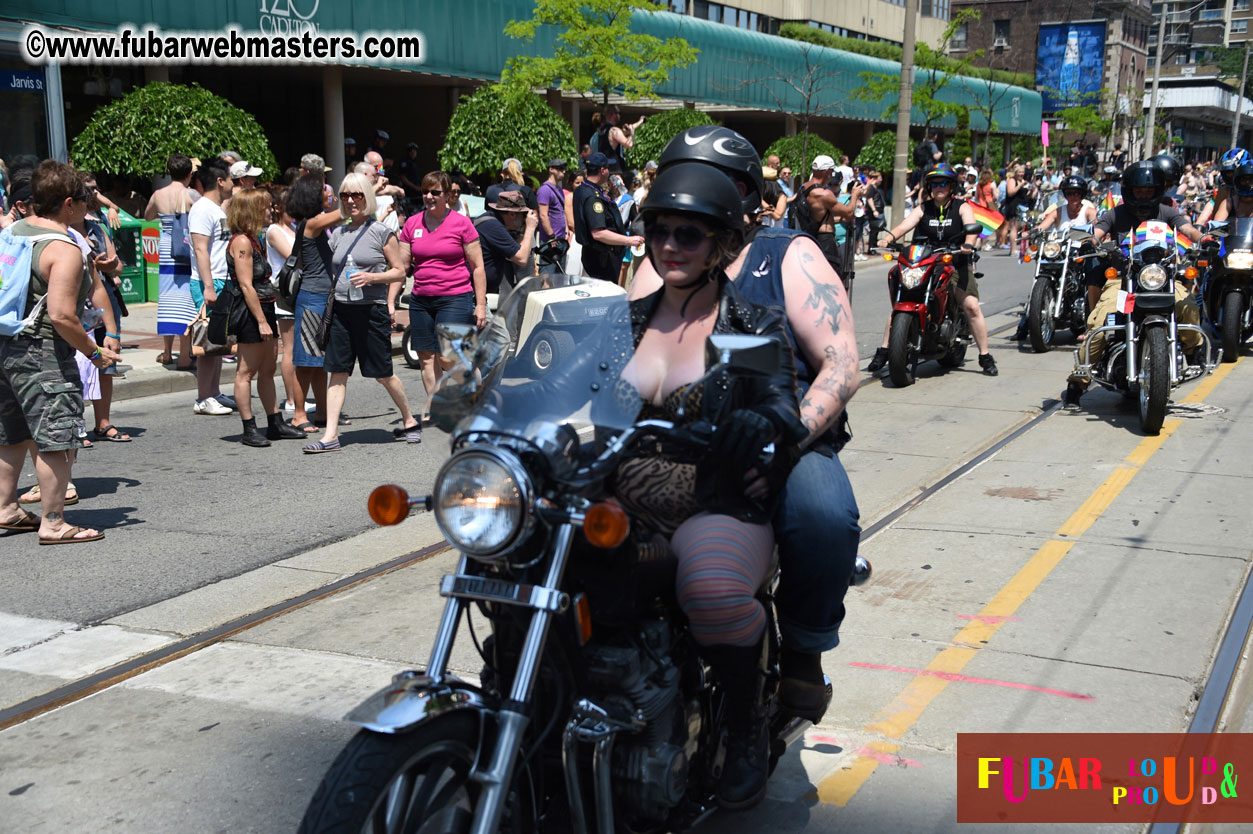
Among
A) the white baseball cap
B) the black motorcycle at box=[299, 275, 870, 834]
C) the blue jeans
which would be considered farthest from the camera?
the white baseball cap

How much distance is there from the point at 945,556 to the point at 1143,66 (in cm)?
→ 10295

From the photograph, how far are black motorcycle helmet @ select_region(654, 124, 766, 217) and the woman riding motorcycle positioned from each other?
8 centimetres

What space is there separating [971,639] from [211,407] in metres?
6.90

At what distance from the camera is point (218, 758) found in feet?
12.4

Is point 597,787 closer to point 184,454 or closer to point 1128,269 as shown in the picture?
point 184,454

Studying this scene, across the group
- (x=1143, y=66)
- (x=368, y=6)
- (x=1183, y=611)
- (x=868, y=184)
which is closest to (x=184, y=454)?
(x=1183, y=611)

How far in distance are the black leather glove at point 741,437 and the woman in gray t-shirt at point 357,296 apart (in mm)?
6072

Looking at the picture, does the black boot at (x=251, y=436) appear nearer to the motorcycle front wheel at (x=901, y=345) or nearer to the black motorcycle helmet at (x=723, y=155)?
the motorcycle front wheel at (x=901, y=345)

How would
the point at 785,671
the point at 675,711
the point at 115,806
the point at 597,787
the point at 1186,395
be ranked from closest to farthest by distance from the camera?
the point at 597,787, the point at 675,711, the point at 785,671, the point at 115,806, the point at 1186,395

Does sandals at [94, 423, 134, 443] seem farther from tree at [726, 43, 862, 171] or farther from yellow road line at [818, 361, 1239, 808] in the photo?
tree at [726, 43, 862, 171]

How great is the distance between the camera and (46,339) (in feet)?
19.8

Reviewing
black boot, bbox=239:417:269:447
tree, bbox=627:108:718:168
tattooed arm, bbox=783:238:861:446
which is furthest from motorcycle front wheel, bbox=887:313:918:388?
tree, bbox=627:108:718:168

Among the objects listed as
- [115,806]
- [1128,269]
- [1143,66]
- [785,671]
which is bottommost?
[115,806]

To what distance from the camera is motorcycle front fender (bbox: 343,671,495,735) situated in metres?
2.21
